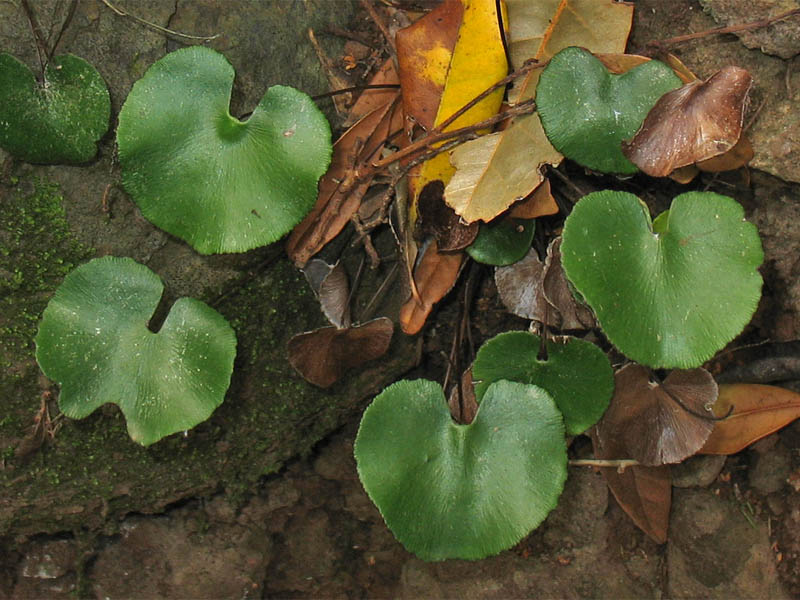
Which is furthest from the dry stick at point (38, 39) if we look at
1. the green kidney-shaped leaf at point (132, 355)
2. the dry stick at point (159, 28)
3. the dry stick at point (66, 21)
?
the green kidney-shaped leaf at point (132, 355)

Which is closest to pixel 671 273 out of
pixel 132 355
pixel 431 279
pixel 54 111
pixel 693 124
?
pixel 693 124

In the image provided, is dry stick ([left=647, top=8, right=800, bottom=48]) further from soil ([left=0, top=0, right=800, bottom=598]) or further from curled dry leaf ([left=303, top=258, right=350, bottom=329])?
curled dry leaf ([left=303, top=258, right=350, bottom=329])

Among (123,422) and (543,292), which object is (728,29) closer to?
(543,292)

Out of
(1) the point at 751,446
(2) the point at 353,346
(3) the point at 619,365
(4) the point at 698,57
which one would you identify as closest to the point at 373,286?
(2) the point at 353,346

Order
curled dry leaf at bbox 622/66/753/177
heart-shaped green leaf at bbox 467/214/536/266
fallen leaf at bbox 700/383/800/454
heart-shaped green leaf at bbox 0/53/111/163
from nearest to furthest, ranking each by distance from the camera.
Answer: curled dry leaf at bbox 622/66/753/177, heart-shaped green leaf at bbox 0/53/111/163, heart-shaped green leaf at bbox 467/214/536/266, fallen leaf at bbox 700/383/800/454

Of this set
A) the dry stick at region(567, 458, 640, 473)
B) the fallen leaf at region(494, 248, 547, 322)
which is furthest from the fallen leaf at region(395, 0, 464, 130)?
the dry stick at region(567, 458, 640, 473)

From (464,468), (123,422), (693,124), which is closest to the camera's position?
(693,124)
